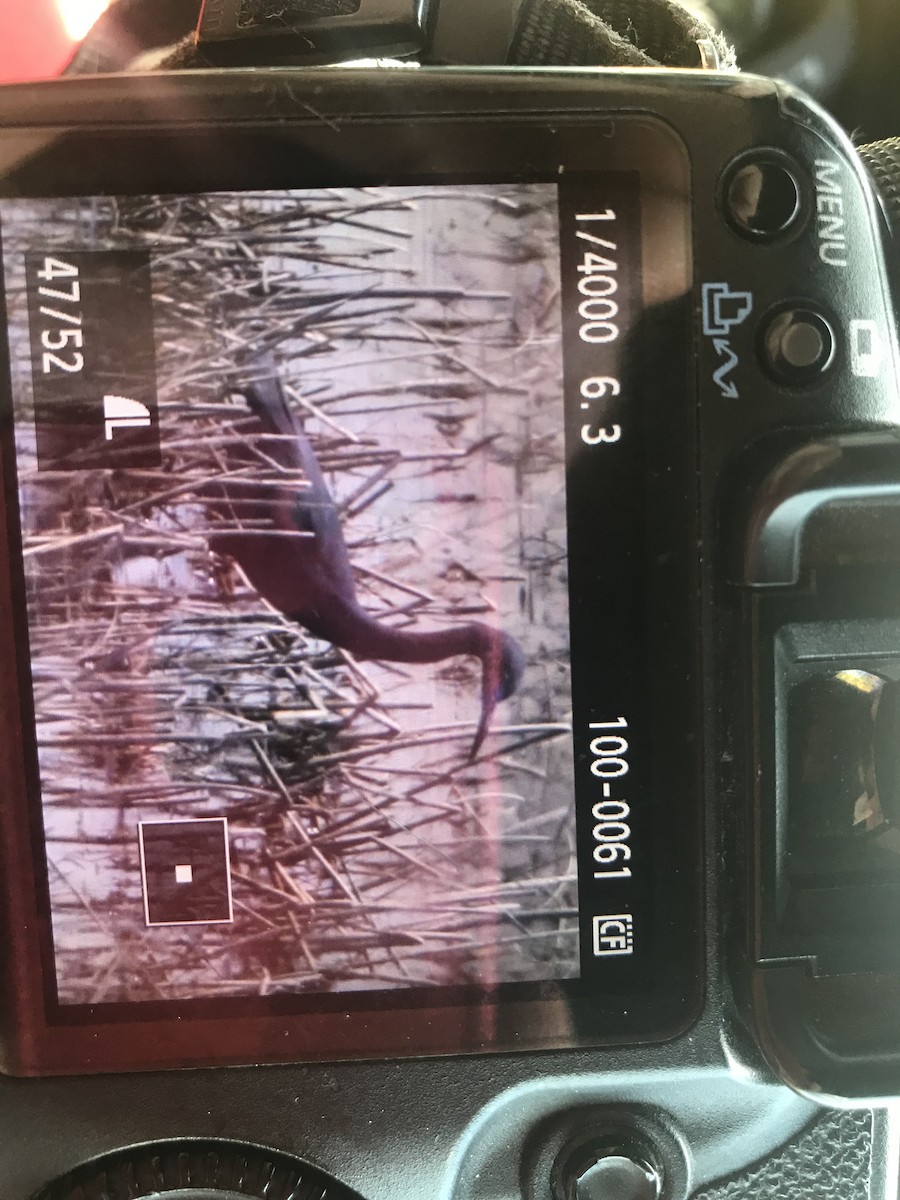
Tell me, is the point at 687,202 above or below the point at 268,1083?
above

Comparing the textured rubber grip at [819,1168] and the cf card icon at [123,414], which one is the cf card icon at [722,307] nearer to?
the cf card icon at [123,414]

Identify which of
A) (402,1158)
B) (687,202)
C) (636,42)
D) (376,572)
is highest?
(636,42)

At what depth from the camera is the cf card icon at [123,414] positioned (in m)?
0.37

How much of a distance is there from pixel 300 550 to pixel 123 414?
0.08 metres

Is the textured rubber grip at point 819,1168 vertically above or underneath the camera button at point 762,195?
underneath

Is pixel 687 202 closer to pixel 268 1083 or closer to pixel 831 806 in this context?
pixel 831 806

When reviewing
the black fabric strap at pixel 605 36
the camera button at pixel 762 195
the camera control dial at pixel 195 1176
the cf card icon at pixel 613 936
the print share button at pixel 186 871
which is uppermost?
the black fabric strap at pixel 605 36

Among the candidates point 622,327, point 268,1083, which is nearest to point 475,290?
point 622,327

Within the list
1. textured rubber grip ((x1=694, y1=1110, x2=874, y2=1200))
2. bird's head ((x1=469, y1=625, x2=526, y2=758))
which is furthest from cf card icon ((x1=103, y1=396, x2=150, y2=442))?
textured rubber grip ((x1=694, y1=1110, x2=874, y2=1200))

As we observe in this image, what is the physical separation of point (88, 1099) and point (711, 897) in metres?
0.25

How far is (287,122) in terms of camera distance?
1.18ft

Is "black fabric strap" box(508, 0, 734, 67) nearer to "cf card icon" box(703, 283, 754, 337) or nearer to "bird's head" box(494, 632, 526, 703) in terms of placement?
"cf card icon" box(703, 283, 754, 337)

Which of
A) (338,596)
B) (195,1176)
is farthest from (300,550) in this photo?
(195,1176)

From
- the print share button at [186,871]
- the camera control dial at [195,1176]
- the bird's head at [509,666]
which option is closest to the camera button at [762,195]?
the bird's head at [509,666]
